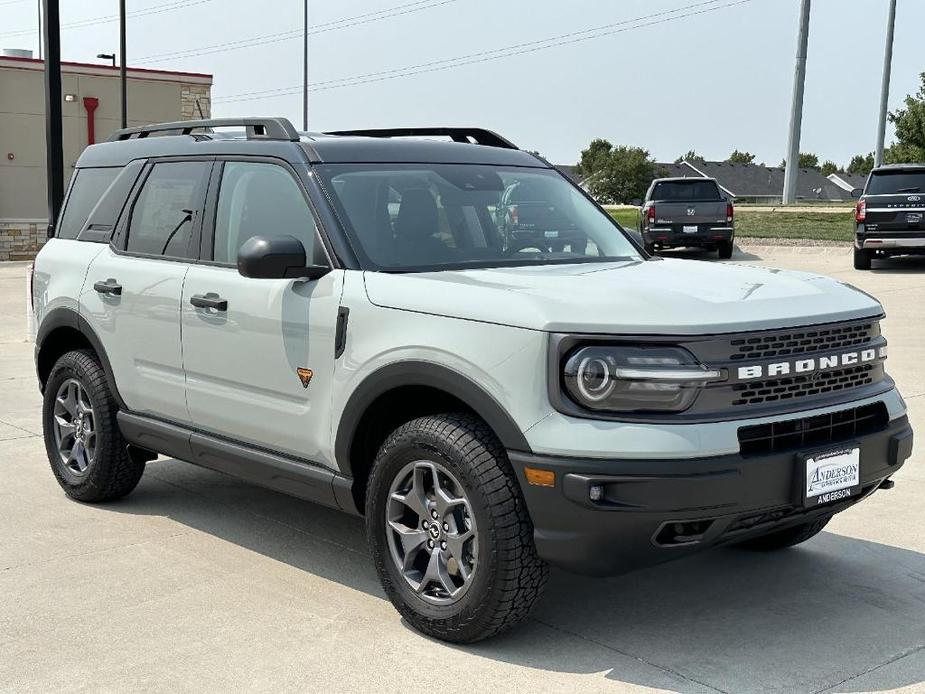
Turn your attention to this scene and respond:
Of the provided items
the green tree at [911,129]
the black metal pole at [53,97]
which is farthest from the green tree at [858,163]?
the black metal pole at [53,97]

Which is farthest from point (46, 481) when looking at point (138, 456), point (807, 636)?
point (807, 636)

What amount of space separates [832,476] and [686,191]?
862 inches

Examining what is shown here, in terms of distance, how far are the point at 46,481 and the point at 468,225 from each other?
313 centimetres

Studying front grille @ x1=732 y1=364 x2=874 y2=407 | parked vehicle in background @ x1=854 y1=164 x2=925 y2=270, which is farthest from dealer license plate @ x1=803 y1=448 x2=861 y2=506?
parked vehicle in background @ x1=854 y1=164 x2=925 y2=270

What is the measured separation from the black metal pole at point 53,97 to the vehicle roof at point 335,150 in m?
7.82

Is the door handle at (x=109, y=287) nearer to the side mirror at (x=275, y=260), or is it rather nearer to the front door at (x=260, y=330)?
the front door at (x=260, y=330)

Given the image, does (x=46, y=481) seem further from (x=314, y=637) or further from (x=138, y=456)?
(x=314, y=637)

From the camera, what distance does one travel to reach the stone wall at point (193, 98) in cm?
3384

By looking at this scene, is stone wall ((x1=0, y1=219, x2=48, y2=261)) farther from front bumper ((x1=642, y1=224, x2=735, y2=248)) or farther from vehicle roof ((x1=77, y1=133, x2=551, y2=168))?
vehicle roof ((x1=77, y1=133, x2=551, y2=168))

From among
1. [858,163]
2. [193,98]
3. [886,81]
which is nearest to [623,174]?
[858,163]

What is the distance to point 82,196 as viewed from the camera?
6508 millimetres

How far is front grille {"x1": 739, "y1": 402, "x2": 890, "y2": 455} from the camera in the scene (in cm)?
401

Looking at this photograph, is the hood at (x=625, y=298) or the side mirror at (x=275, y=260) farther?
the side mirror at (x=275, y=260)

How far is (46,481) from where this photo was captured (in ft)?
22.2
